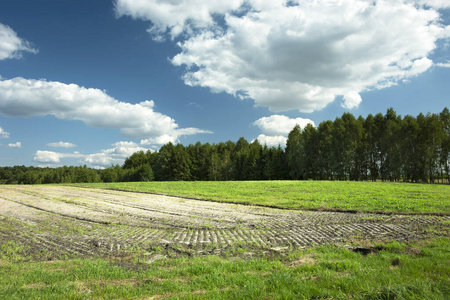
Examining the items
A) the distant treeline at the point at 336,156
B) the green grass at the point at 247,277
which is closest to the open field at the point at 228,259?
the green grass at the point at 247,277

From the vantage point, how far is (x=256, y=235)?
1166 cm

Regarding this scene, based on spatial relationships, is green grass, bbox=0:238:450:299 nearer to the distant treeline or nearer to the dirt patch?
the dirt patch

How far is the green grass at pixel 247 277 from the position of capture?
5.44m

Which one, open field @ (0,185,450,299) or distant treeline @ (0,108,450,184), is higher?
distant treeline @ (0,108,450,184)

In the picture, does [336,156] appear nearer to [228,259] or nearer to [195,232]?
[195,232]

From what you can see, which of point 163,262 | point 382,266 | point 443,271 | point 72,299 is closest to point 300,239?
point 382,266

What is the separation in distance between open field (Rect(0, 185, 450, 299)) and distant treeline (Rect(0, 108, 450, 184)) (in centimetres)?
5448

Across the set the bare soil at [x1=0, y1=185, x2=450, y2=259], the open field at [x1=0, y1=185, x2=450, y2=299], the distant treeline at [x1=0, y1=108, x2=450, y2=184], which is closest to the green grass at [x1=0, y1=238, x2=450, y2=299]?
the open field at [x1=0, y1=185, x2=450, y2=299]

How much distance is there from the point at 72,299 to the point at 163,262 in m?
2.93

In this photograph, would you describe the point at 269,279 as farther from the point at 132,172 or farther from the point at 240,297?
the point at 132,172

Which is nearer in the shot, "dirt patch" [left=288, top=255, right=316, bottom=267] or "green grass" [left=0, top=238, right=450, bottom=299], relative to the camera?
"green grass" [left=0, top=238, right=450, bottom=299]

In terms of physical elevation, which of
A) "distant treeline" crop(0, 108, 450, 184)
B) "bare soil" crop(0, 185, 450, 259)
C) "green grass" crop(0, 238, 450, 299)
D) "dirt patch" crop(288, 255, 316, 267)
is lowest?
"bare soil" crop(0, 185, 450, 259)

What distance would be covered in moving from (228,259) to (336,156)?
7013 centimetres

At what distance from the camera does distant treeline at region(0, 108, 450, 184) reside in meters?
56.5
